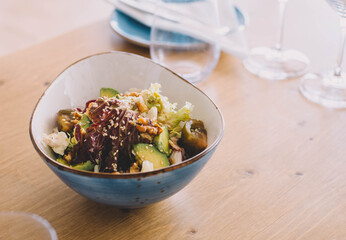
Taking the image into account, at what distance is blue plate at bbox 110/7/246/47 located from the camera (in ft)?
4.42

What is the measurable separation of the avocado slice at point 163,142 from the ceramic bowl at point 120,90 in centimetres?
7

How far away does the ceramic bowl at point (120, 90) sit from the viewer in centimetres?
70

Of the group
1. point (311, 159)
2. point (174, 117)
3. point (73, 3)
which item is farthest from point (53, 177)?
point (73, 3)

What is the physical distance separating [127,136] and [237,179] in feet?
0.82

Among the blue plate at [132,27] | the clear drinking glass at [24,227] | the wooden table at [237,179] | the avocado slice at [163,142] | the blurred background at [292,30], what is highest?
the avocado slice at [163,142]

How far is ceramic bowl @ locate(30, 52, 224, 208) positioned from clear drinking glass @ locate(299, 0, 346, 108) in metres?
0.39

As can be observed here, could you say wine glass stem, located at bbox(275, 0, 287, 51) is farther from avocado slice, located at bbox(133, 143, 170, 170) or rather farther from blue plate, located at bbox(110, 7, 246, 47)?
avocado slice, located at bbox(133, 143, 170, 170)

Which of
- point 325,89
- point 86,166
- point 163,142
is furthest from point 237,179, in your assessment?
point 325,89

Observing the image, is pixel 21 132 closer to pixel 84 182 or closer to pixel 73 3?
pixel 84 182

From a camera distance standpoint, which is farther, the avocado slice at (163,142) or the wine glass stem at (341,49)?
the wine glass stem at (341,49)

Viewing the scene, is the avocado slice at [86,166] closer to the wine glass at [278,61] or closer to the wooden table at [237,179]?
the wooden table at [237,179]

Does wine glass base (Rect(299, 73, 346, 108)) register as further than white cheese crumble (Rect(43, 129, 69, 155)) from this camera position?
Yes

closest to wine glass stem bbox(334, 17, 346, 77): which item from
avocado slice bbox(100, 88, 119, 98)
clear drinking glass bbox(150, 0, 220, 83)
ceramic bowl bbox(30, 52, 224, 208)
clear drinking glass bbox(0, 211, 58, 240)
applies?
clear drinking glass bbox(150, 0, 220, 83)

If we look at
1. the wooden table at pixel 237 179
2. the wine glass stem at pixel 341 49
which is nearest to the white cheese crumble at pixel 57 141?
the wooden table at pixel 237 179
